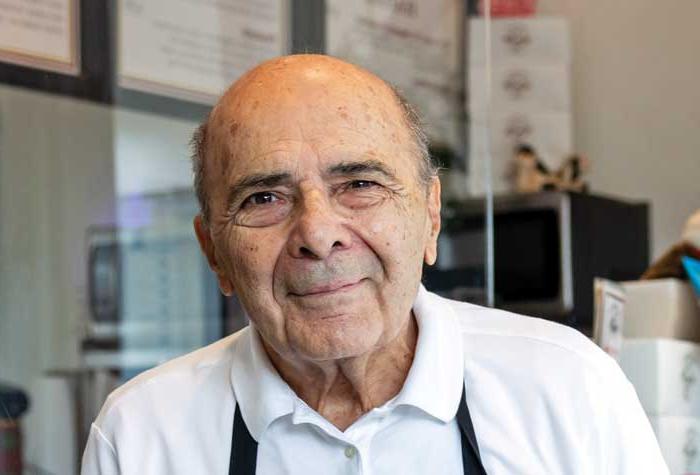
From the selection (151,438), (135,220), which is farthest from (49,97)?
(151,438)

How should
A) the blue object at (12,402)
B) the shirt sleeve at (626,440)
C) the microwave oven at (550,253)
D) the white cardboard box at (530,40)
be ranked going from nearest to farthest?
1. the shirt sleeve at (626,440)
2. the blue object at (12,402)
3. the microwave oven at (550,253)
4. the white cardboard box at (530,40)

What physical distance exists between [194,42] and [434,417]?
1.67 m

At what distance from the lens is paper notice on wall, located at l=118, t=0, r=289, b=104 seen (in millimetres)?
2492

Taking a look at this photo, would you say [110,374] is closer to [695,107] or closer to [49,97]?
[49,97]

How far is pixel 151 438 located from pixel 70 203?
1520mm

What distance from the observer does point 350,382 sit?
47.2 inches

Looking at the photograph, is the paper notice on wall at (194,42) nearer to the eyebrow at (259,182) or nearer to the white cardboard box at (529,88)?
the white cardboard box at (529,88)

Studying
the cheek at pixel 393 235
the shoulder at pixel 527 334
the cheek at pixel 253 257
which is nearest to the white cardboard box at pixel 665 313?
the shoulder at pixel 527 334

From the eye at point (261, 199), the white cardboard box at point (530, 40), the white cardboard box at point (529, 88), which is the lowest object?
the eye at point (261, 199)

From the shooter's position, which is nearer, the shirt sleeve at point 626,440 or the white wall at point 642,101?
the shirt sleeve at point 626,440

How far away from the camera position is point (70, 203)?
2650 mm

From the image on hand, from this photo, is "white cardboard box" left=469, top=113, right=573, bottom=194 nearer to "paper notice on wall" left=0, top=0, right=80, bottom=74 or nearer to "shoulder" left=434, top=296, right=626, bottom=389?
"paper notice on wall" left=0, top=0, right=80, bottom=74

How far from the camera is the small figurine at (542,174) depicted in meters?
2.99

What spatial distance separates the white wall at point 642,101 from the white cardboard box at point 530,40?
0.14 feet
